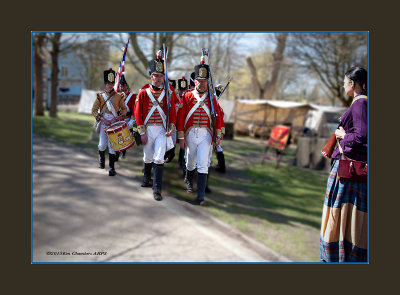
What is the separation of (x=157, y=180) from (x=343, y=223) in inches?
250

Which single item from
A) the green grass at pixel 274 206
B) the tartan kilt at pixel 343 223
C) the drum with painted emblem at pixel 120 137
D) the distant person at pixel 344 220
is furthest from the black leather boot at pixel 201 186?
the green grass at pixel 274 206

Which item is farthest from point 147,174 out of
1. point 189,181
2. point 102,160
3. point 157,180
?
point 102,160

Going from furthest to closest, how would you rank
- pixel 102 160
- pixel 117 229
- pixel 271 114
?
pixel 117 229
pixel 271 114
pixel 102 160

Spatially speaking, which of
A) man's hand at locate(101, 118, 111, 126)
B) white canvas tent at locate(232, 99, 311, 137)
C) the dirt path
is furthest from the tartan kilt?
the dirt path

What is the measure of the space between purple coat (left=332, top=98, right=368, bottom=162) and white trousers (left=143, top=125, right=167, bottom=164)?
4.58 meters

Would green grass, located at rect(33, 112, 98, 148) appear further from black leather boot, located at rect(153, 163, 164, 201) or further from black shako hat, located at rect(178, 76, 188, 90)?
black leather boot, located at rect(153, 163, 164, 201)

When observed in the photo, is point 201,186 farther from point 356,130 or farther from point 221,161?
point 356,130

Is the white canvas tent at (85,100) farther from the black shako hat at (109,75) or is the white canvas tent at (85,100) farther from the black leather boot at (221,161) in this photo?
the black leather boot at (221,161)

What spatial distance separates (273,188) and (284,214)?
6905mm

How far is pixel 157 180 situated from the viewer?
20.1ft

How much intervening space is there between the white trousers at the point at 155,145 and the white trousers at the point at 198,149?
456 millimetres

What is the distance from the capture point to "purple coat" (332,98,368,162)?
8.12 meters

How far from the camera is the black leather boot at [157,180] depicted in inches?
239

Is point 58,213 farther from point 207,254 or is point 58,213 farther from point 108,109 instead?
point 108,109
